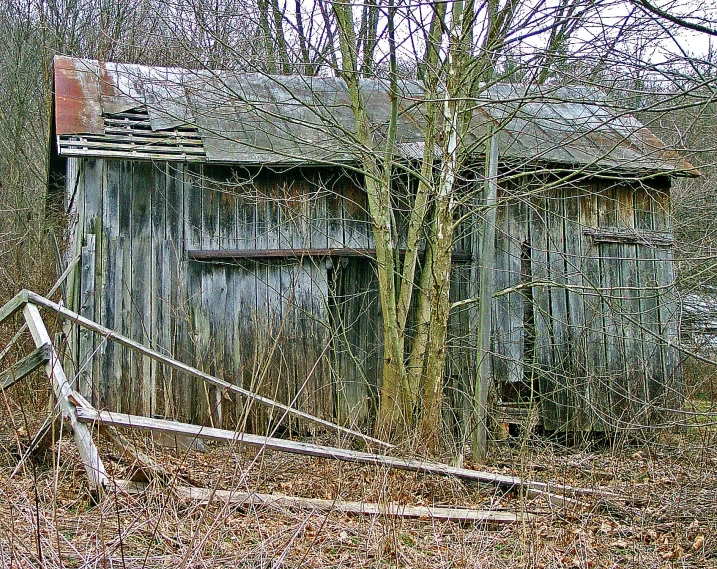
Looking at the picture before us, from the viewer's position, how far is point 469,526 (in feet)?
17.4

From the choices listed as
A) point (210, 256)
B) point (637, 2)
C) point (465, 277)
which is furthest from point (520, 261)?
point (637, 2)

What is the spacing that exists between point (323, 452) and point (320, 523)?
0.81 metres

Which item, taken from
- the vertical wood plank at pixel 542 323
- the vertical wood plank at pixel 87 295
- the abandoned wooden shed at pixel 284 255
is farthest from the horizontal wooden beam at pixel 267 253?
the vertical wood plank at pixel 542 323

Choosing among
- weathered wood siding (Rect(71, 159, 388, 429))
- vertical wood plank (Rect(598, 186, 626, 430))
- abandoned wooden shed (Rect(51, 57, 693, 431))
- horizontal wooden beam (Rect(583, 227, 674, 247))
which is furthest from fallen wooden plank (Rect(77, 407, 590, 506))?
horizontal wooden beam (Rect(583, 227, 674, 247))

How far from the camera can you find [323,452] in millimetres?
5492

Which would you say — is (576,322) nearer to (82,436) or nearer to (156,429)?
(156,429)

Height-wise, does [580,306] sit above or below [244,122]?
below

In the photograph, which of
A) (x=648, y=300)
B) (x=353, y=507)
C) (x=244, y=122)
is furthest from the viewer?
(x=648, y=300)

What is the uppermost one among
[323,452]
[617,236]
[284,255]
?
[617,236]

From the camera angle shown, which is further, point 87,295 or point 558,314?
point 558,314

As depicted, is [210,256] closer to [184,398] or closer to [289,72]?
[184,398]

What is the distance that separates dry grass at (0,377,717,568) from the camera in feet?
12.0

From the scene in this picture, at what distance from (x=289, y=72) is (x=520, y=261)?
4.36m

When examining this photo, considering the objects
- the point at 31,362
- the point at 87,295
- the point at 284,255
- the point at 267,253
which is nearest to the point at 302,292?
the point at 284,255
